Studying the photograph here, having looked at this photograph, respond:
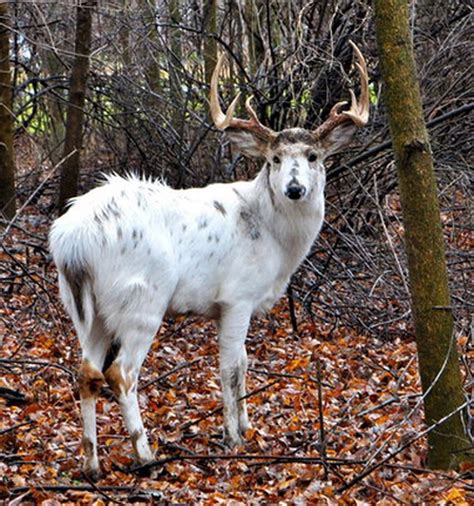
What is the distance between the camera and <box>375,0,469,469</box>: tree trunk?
581 cm

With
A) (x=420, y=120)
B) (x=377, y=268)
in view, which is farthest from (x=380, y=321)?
(x=420, y=120)

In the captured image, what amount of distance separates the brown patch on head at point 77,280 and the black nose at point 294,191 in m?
1.63

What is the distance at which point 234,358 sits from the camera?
739 centimetres

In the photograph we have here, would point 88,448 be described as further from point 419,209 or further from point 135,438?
point 419,209

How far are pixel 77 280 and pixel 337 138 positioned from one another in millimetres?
2418

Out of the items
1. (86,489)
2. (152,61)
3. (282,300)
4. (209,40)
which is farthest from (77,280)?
(152,61)

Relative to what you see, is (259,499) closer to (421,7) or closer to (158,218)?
(158,218)

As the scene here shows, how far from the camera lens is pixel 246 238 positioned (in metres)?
7.46

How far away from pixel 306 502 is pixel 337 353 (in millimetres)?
3945

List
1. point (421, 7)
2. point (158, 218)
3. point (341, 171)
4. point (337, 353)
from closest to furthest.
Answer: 1. point (158, 218)
2. point (337, 353)
3. point (341, 171)
4. point (421, 7)

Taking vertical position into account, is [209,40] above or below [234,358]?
above

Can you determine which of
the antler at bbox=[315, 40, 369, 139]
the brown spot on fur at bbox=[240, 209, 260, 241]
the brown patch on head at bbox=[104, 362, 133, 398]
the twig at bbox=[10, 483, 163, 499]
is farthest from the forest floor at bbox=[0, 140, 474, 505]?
the antler at bbox=[315, 40, 369, 139]

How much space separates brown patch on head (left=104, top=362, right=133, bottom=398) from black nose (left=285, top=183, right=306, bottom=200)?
1.76 meters

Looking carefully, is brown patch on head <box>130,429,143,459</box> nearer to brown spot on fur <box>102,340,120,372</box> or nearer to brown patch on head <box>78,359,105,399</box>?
brown patch on head <box>78,359,105,399</box>
